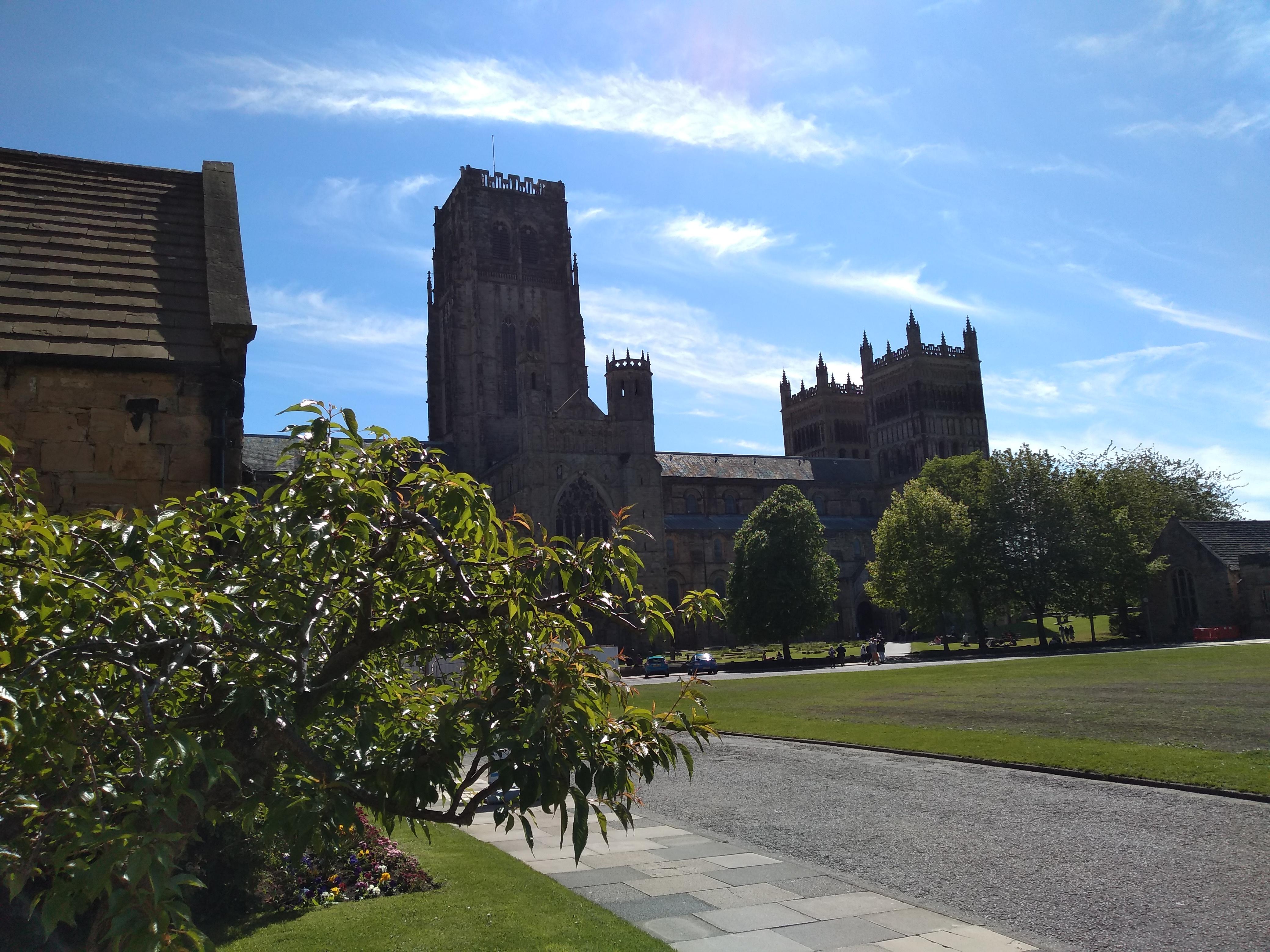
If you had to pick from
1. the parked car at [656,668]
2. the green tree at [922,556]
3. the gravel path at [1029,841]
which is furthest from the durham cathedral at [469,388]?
the green tree at [922,556]

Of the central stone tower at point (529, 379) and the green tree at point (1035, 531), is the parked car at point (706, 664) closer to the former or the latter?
the central stone tower at point (529, 379)

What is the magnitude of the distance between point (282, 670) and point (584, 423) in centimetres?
6295

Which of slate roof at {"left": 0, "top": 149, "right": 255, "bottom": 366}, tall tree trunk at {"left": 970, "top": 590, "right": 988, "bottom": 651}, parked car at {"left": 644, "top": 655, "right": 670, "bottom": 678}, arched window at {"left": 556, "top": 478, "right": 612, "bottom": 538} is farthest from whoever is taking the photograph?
arched window at {"left": 556, "top": 478, "right": 612, "bottom": 538}

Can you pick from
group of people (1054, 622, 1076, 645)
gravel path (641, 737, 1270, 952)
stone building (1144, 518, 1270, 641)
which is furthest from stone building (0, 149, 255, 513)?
stone building (1144, 518, 1270, 641)

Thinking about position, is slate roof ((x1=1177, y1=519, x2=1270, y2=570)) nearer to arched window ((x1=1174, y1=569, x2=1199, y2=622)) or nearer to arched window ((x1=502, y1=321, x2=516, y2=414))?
arched window ((x1=1174, y1=569, x2=1199, y2=622))

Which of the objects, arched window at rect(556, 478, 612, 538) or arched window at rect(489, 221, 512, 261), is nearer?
arched window at rect(556, 478, 612, 538)

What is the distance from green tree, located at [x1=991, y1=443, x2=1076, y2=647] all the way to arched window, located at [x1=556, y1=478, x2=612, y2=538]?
85.5 feet

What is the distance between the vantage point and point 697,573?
262 ft

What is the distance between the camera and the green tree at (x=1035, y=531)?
5706 centimetres

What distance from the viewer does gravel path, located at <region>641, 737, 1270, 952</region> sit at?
8.02 m

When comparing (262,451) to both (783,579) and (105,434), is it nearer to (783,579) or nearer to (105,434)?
(783,579)

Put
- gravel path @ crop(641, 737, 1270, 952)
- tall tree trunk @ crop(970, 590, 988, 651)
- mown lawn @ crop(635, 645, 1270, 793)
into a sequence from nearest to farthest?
gravel path @ crop(641, 737, 1270, 952)
mown lawn @ crop(635, 645, 1270, 793)
tall tree trunk @ crop(970, 590, 988, 651)

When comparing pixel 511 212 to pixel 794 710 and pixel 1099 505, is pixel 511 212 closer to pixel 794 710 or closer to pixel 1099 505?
pixel 1099 505

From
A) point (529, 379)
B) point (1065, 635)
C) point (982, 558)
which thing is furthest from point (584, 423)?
point (1065, 635)
